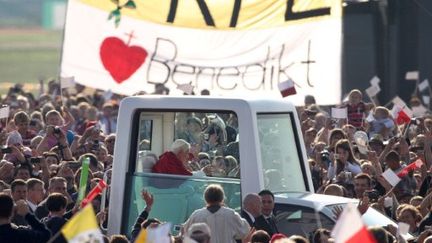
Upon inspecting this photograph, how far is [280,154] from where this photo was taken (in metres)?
12.6

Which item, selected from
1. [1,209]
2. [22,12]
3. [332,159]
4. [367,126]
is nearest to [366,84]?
[367,126]

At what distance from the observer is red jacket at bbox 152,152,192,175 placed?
40.9 feet

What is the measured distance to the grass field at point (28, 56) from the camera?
2375 inches

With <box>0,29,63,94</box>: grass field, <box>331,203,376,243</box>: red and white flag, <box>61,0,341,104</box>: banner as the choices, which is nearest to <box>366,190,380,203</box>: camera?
<box>331,203,376,243</box>: red and white flag

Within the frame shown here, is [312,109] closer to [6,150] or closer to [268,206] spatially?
[6,150]

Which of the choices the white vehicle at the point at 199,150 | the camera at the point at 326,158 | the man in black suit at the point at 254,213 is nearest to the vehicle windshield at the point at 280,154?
the white vehicle at the point at 199,150

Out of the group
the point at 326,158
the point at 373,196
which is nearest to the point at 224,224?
the point at 373,196

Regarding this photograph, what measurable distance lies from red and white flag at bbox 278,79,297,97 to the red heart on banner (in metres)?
3.11

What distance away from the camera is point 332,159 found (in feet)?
52.5

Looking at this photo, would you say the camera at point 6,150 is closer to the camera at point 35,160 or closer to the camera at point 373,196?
the camera at point 35,160

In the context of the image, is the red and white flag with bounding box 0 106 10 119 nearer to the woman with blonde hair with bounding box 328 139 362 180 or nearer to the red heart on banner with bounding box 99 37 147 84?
the woman with blonde hair with bounding box 328 139 362 180

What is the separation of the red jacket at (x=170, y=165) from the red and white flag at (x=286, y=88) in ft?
20.8

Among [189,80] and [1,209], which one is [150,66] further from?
[1,209]

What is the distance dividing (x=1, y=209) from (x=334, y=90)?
1068 centimetres
